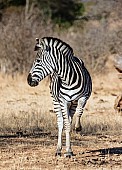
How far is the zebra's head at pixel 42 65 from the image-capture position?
28.2 ft

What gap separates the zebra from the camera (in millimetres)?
8617

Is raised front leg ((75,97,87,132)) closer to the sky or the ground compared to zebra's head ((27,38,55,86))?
closer to the ground

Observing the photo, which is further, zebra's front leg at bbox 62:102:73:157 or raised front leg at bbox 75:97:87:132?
raised front leg at bbox 75:97:87:132

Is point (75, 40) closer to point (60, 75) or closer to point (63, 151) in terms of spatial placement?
point (63, 151)

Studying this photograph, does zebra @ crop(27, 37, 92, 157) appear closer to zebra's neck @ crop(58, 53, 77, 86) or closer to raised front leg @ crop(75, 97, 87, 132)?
zebra's neck @ crop(58, 53, 77, 86)

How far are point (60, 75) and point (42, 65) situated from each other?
333 millimetres

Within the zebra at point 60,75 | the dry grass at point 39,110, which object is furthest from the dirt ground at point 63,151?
the zebra at point 60,75

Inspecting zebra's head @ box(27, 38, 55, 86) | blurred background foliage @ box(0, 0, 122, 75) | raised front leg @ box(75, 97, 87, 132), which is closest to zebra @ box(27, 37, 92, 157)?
zebra's head @ box(27, 38, 55, 86)

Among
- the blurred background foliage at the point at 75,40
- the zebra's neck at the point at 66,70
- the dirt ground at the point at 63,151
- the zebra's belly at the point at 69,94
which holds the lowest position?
the dirt ground at the point at 63,151

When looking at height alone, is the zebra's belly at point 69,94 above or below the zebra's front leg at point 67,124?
above

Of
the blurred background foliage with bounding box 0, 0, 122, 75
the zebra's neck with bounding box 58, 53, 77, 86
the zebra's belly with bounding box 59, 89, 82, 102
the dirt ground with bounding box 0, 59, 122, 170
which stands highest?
the blurred background foliage with bounding box 0, 0, 122, 75

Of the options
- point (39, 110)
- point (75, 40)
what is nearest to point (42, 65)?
point (39, 110)

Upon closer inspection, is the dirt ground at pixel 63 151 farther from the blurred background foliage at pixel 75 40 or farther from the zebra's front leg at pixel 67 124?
the blurred background foliage at pixel 75 40

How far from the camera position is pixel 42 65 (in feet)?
28.2
